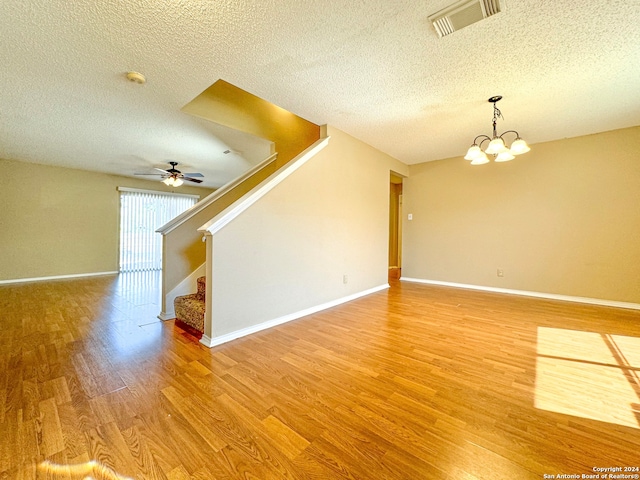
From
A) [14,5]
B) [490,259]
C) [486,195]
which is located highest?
[14,5]

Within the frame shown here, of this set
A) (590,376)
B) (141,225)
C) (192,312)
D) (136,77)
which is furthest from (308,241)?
(141,225)

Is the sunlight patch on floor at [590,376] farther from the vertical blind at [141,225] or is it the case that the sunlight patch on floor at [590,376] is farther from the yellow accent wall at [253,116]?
the vertical blind at [141,225]

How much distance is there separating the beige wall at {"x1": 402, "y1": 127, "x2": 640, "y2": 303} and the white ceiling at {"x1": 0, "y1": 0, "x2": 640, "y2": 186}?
1.82ft

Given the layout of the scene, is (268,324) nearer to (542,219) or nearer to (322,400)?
(322,400)

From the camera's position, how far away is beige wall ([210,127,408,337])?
249 centimetres

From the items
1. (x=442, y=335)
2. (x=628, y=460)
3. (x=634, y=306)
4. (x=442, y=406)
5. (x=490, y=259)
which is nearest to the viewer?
(x=628, y=460)

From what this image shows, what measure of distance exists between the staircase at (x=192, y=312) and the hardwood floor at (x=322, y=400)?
17 cm

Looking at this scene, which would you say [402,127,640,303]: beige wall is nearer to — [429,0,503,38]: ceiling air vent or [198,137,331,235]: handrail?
[198,137,331,235]: handrail

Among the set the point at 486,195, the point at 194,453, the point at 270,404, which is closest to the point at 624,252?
the point at 486,195

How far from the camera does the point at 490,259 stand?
4.65 meters

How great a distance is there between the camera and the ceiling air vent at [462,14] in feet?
5.15

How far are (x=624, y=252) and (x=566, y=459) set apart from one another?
13.8 feet

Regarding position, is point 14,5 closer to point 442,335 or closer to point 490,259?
point 442,335

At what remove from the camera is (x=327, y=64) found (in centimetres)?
217
